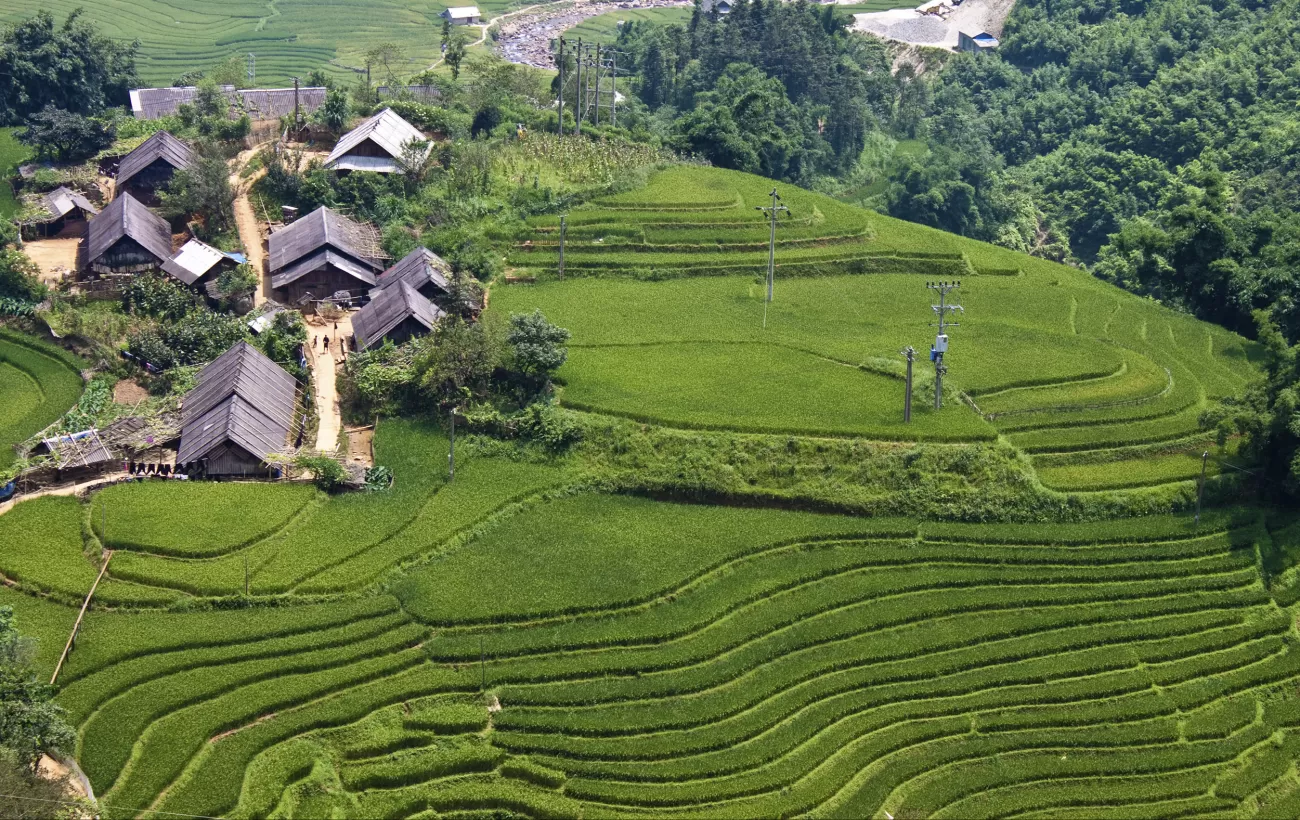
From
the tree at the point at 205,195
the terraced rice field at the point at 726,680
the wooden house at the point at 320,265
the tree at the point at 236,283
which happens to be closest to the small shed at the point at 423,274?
the wooden house at the point at 320,265

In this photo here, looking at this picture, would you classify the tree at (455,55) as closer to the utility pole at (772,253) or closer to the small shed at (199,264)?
the utility pole at (772,253)

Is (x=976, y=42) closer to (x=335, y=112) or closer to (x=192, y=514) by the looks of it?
(x=335, y=112)

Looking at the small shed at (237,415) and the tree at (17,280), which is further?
the tree at (17,280)

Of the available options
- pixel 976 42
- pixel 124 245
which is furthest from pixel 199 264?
pixel 976 42

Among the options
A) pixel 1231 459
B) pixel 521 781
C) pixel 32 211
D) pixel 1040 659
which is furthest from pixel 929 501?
pixel 32 211

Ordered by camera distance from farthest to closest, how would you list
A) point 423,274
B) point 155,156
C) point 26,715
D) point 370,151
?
point 370,151
point 155,156
point 423,274
point 26,715

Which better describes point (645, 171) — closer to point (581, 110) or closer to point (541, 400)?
point (581, 110)

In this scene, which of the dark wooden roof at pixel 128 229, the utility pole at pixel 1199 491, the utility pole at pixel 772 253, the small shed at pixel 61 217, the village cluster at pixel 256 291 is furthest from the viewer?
the small shed at pixel 61 217
